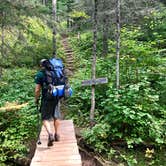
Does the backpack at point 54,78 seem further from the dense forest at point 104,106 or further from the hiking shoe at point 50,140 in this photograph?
the dense forest at point 104,106

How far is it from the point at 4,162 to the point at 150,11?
11.3 meters

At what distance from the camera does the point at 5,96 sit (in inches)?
512

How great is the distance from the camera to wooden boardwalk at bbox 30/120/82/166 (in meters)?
6.95

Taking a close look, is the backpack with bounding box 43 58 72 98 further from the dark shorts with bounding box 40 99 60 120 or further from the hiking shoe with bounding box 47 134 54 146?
the hiking shoe with bounding box 47 134 54 146

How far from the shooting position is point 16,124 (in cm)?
1016

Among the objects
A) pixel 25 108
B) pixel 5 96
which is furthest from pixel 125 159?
pixel 5 96

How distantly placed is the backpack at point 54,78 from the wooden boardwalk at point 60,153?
122cm

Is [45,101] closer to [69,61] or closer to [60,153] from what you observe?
[60,153]

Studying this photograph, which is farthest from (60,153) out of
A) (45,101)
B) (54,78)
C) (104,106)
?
(104,106)

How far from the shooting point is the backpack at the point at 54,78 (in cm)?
752

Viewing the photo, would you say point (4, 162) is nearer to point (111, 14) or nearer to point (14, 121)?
point (14, 121)

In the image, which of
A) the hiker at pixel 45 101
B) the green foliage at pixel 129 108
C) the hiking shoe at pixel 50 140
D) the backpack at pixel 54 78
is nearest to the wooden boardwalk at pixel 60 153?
the hiking shoe at pixel 50 140

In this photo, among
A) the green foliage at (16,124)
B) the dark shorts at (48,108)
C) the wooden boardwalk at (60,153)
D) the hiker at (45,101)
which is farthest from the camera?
the green foliage at (16,124)

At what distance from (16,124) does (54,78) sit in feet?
10.5
